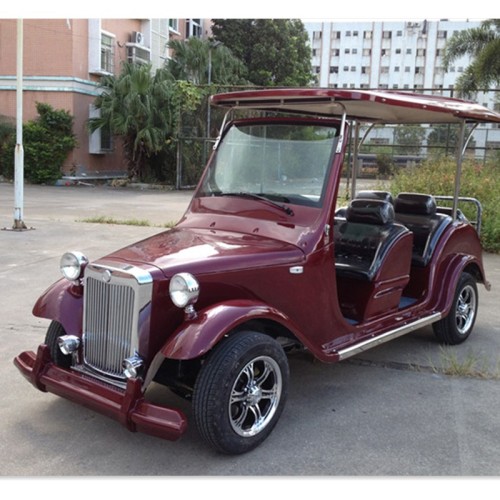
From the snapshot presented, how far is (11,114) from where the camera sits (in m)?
24.1

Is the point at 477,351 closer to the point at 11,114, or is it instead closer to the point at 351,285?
the point at 351,285

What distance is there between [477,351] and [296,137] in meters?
2.59

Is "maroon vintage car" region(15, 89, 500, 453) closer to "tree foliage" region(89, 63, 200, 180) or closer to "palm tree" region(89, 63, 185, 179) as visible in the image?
"tree foliage" region(89, 63, 200, 180)

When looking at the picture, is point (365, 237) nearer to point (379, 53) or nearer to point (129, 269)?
point (129, 269)

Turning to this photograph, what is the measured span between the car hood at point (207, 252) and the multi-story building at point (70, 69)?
21.2m

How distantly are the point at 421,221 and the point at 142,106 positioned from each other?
59.5 feet

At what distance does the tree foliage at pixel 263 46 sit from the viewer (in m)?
34.8

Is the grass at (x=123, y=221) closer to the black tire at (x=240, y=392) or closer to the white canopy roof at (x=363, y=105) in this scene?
the white canopy roof at (x=363, y=105)

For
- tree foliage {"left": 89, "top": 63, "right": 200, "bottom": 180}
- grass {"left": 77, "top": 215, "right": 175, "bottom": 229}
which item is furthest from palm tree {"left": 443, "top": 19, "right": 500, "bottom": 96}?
grass {"left": 77, "top": 215, "right": 175, "bottom": 229}

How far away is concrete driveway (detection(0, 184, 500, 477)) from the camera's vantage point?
130 inches

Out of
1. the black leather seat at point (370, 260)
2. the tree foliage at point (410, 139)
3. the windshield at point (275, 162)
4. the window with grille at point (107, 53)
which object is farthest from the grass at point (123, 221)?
the window with grille at point (107, 53)

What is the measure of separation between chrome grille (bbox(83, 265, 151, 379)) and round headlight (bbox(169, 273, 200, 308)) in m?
0.15
